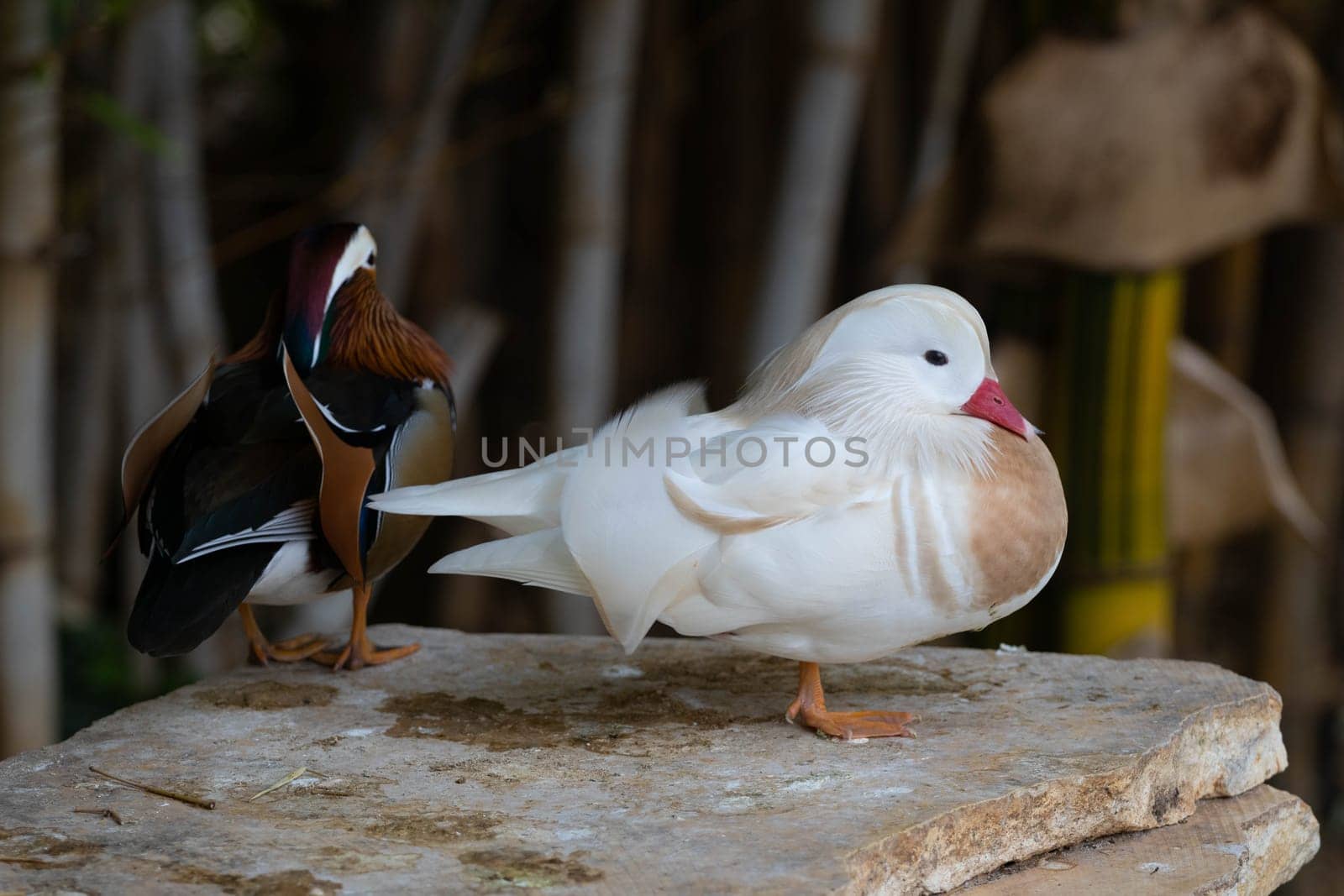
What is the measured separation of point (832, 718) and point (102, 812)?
0.76m

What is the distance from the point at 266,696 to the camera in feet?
5.59

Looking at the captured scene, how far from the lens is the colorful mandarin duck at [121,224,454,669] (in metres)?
1.51

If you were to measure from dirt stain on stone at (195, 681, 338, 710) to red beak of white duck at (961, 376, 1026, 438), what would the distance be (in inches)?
32.8

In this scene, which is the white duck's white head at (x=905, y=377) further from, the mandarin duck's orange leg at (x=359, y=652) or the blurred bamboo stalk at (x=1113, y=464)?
the blurred bamboo stalk at (x=1113, y=464)

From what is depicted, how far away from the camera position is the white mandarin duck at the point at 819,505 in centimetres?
142

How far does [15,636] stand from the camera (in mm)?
2361

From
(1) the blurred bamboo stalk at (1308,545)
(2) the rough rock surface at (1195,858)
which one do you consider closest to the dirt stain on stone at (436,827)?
(2) the rough rock surface at (1195,858)

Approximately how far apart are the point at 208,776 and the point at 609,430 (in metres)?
0.54

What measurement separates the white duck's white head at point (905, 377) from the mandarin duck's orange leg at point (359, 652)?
2.00ft

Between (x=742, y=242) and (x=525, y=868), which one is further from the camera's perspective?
(x=742, y=242)

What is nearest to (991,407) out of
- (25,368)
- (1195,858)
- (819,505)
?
(819,505)

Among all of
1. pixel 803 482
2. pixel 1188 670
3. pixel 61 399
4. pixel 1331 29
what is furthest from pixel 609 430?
pixel 61 399

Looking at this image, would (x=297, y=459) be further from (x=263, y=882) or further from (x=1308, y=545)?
(x=1308, y=545)

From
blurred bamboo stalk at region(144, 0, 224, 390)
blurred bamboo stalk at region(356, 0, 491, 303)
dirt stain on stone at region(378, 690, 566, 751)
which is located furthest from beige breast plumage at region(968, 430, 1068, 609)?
blurred bamboo stalk at region(144, 0, 224, 390)
